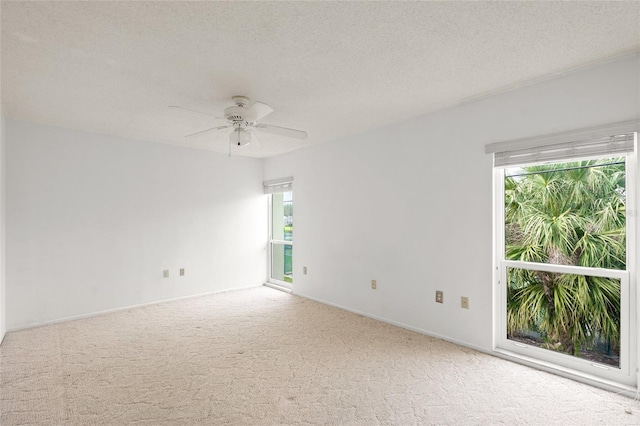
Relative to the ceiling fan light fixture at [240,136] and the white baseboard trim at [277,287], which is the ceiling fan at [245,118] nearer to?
the ceiling fan light fixture at [240,136]

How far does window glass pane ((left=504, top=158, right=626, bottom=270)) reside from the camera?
2467 millimetres

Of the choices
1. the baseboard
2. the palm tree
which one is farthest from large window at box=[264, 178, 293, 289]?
the palm tree

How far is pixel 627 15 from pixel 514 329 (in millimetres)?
2491

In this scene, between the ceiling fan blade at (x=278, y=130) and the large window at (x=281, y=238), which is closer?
the ceiling fan blade at (x=278, y=130)

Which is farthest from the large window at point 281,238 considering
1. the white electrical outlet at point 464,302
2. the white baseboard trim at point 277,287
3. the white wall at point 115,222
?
the white electrical outlet at point 464,302

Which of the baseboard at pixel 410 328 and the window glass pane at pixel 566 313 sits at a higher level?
the window glass pane at pixel 566 313

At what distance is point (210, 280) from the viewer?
5301mm

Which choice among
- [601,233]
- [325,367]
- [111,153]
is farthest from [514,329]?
[111,153]

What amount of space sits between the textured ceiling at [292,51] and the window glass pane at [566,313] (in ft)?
5.59

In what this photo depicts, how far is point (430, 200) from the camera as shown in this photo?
3463 millimetres

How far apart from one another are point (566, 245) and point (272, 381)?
2.66 metres

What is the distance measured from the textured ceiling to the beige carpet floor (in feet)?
7.81

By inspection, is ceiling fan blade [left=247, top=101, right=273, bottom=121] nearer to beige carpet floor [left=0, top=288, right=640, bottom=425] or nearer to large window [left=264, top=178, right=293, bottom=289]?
beige carpet floor [left=0, top=288, right=640, bottom=425]

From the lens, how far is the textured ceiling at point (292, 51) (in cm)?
177
